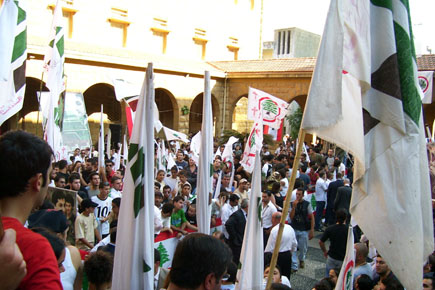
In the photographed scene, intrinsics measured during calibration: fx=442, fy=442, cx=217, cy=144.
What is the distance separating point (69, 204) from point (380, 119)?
4.12m

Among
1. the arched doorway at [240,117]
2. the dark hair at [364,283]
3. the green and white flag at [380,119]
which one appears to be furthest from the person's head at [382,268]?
the arched doorway at [240,117]

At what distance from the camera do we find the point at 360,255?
5258 mm

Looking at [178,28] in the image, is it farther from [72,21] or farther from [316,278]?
[316,278]

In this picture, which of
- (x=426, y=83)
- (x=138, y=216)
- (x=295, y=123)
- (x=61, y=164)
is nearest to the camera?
(x=138, y=216)

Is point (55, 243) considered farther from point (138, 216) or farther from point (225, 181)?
point (225, 181)

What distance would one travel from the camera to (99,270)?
3.38 metres

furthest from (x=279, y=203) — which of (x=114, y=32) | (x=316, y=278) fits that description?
(x=114, y=32)

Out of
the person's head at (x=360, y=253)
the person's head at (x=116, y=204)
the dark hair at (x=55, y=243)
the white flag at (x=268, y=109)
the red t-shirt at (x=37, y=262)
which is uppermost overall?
the white flag at (x=268, y=109)

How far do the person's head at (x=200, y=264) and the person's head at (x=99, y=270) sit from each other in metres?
1.68

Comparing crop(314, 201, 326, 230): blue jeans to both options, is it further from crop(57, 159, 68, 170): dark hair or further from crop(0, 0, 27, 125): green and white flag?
crop(0, 0, 27, 125): green and white flag

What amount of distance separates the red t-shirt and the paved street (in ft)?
20.3

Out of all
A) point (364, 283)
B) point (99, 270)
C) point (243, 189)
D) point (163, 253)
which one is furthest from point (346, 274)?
point (243, 189)

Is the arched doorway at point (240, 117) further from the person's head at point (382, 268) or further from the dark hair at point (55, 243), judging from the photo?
the dark hair at point (55, 243)

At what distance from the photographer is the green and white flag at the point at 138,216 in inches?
130
